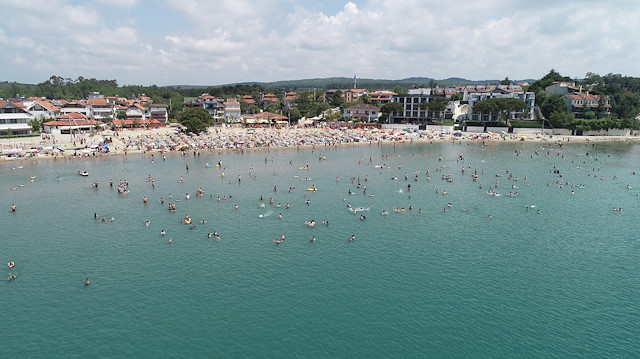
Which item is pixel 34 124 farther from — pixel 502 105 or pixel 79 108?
pixel 502 105

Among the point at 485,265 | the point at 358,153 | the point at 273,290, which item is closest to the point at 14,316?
the point at 273,290

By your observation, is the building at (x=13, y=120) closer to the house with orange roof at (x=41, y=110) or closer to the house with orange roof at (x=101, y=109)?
the house with orange roof at (x=41, y=110)

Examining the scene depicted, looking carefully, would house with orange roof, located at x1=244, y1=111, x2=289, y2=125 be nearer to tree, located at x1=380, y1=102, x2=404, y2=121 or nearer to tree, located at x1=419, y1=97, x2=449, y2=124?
tree, located at x1=380, y1=102, x2=404, y2=121

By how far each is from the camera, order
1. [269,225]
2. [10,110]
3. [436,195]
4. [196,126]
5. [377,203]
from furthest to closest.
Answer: [196,126]
[10,110]
[436,195]
[377,203]
[269,225]

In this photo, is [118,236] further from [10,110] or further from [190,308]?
[10,110]

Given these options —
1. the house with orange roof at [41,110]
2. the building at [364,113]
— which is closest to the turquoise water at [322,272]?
the house with orange roof at [41,110]

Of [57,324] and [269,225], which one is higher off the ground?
[269,225]

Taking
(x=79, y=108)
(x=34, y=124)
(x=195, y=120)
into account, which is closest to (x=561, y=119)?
(x=195, y=120)
